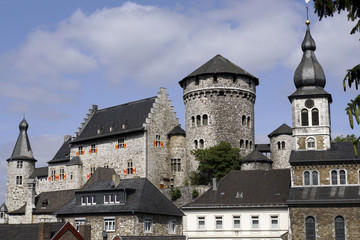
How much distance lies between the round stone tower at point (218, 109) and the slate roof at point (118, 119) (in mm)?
5598

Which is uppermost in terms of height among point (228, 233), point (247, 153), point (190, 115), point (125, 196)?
point (190, 115)

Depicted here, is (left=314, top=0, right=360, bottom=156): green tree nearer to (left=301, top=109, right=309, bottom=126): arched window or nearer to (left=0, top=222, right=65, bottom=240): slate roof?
(left=0, top=222, right=65, bottom=240): slate roof

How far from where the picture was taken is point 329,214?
145 feet

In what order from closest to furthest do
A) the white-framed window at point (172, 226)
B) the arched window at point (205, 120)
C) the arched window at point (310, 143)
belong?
the white-framed window at point (172, 226), the arched window at point (310, 143), the arched window at point (205, 120)

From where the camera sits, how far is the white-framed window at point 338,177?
152 feet

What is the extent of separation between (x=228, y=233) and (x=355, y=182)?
36.7 ft

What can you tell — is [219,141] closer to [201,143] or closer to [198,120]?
[201,143]

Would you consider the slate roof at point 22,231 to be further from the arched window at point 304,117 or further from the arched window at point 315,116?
the arched window at point 315,116

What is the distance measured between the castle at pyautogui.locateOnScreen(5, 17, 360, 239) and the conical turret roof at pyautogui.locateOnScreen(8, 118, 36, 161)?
34.0ft

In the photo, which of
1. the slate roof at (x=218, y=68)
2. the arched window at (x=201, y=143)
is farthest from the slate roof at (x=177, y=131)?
the slate roof at (x=218, y=68)

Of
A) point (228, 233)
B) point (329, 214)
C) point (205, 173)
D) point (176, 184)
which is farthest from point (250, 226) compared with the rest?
point (176, 184)

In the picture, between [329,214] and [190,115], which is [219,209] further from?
[190,115]

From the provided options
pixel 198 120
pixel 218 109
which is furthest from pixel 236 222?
pixel 198 120

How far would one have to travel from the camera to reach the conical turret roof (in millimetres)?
91688
